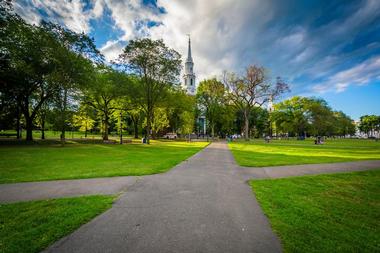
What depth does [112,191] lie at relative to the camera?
21.3 ft

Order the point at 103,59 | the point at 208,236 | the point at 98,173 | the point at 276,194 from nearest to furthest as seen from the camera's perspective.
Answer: the point at 208,236
the point at 276,194
the point at 98,173
the point at 103,59

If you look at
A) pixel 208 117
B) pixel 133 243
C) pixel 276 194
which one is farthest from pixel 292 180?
pixel 208 117

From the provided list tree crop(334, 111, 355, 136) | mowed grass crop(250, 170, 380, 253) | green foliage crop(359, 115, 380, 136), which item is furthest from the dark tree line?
green foliage crop(359, 115, 380, 136)

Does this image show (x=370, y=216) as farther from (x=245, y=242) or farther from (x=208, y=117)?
(x=208, y=117)

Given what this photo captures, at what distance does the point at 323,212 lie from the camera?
16.0 ft

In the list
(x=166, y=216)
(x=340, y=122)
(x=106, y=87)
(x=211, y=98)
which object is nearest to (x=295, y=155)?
(x=166, y=216)

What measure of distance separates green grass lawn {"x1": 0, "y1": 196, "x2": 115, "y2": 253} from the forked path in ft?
0.93

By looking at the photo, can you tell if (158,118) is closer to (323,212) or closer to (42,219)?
(42,219)

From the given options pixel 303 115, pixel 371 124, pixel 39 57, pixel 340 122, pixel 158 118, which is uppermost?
pixel 39 57

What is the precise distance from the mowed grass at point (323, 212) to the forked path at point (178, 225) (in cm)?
45

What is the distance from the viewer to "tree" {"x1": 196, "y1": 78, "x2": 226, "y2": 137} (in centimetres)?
4881

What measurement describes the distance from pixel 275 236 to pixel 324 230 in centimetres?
120

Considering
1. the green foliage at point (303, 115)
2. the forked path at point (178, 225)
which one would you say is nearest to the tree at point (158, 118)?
the forked path at point (178, 225)

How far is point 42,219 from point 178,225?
3.20 metres
